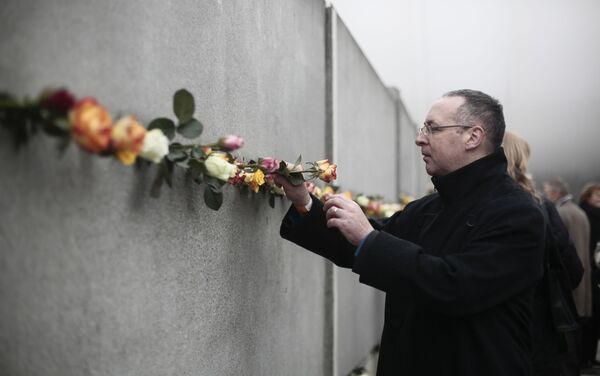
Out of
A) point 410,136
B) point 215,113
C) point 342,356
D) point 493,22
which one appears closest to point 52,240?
point 215,113

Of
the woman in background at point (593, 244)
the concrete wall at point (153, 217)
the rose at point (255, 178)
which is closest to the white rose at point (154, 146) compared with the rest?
the concrete wall at point (153, 217)

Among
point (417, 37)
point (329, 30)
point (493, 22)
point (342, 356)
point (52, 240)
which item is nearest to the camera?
point (52, 240)

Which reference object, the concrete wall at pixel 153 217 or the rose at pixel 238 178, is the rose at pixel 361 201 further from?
the rose at pixel 238 178

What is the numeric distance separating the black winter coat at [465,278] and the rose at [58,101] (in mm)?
1266

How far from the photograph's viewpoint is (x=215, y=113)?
224 centimetres

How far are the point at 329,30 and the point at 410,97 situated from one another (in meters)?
7.53

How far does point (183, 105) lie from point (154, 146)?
0.22 meters

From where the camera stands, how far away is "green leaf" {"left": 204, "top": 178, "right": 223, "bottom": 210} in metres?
2.01

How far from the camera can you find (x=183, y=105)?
1.77 meters

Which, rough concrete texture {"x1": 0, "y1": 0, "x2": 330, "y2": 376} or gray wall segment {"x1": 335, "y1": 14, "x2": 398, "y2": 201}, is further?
gray wall segment {"x1": 335, "y1": 14, "x2": 398, "y2": 201}

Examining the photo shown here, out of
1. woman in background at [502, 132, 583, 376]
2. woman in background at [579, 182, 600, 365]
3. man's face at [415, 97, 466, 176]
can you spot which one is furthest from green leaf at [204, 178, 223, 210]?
woman in background at [579, 182, 600, 365]

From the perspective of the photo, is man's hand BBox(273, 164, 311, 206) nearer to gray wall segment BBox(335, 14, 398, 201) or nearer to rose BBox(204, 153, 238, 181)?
rose BBox(204, 153, 238, 181)

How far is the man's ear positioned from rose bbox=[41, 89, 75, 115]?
170 cm

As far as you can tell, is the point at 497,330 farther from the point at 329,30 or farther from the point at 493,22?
the point at 493,22
